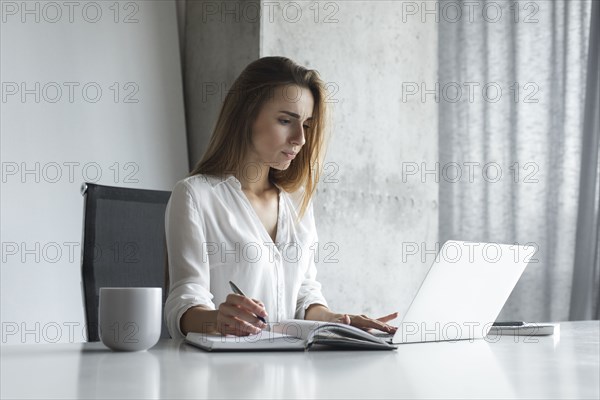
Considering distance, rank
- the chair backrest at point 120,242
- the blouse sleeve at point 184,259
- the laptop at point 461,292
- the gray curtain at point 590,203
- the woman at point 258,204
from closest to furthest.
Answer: the laptop at point 461,292, the blouse sleeve at point 184,259, the woman at point 258,204, the chair backrest at point 120,242, the gray curtain at point 590,203

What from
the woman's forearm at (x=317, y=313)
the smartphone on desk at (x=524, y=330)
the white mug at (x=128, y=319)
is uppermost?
the white mug at (x=128, y=319)

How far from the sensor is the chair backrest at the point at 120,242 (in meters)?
1.77

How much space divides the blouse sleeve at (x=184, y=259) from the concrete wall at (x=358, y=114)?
111cm

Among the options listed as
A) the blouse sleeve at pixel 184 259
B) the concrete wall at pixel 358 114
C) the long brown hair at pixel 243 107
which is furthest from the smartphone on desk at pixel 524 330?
the concrete wall at pixel 358 114

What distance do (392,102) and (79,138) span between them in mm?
1248

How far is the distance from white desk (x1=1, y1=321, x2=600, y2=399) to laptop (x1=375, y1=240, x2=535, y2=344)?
58mm

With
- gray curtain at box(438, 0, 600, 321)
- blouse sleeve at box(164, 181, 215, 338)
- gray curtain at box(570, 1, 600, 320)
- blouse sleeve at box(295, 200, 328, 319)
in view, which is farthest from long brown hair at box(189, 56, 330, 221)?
gray curtain at box(570, 1, 600, 320)

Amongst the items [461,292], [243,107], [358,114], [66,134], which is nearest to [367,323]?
[461,292]

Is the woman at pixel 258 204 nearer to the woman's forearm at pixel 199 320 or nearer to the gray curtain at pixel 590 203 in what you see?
the woman's forearm at pixel 199 320

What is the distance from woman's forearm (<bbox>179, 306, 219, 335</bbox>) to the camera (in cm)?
141

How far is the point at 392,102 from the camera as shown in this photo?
10.2 ft

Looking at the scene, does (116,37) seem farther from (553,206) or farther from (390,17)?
(553,206)

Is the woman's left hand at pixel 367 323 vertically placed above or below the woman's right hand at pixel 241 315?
below

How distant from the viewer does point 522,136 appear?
3.56 meters
